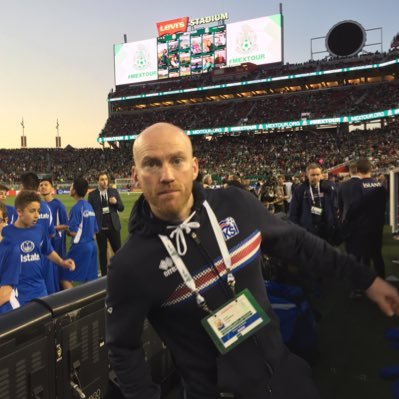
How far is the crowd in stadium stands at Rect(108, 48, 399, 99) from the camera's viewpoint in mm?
49906

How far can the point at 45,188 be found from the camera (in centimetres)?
645

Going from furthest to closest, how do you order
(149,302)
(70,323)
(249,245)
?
(70,323) < (249,245) < (149,302)

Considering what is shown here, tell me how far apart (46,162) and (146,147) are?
229 ft

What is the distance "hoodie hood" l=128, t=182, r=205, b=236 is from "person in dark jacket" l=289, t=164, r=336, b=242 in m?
4.80

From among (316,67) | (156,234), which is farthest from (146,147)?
(316,67)

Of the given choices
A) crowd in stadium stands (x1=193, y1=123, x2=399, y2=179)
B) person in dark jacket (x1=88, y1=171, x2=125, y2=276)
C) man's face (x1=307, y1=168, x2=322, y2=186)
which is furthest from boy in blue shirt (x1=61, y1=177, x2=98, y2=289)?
crowd in stadium stands (x1=193, y1=123, x2=399, y2=179)

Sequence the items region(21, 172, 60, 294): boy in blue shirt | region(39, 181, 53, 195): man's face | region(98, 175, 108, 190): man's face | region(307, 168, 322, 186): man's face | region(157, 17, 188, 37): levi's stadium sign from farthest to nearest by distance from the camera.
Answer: region(157, 17, 188, 37): levi's stadium sign, region(98, 175, 108, 190): man's face, region(39, 181, 53, 195): man's face, region(307, 168, 322, 186): man's face, region(21, 172, 60, 294): boy in blue shirt

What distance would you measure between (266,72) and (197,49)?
10961 millimetres

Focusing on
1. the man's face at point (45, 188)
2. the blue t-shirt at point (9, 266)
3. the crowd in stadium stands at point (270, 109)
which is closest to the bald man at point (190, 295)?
the blue t-shirt at point (9, 266)

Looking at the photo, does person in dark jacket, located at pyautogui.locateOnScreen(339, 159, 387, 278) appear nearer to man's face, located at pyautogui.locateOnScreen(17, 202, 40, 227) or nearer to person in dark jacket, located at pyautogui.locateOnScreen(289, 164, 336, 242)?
person in dark jacket, located at pyautogui.locateOnScreen(289, 164, 336, 242)

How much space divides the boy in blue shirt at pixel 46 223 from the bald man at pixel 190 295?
372cm

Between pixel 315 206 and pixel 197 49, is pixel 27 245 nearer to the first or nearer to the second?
pixel 315 206

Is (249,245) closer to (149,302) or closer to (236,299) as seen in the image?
(236,299)

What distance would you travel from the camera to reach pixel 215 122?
57719mm
